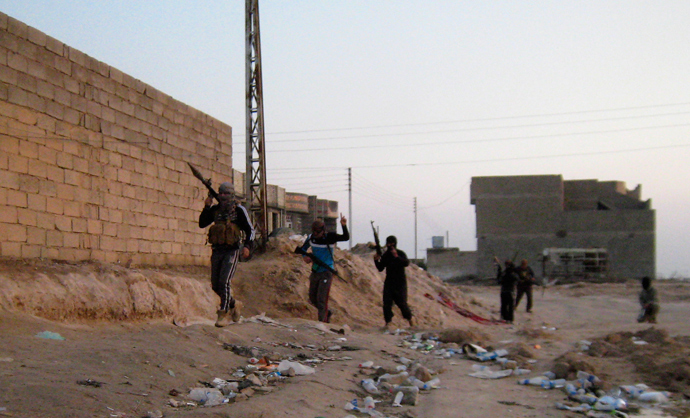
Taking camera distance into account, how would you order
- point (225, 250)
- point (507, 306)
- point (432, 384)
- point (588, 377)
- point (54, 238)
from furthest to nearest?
point (507, 306) → point (54, 238) → point (225, 250) → point (588, 377) → point (432, 384)

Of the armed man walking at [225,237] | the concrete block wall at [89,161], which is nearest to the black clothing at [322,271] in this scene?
the armed man walking at [225,237]

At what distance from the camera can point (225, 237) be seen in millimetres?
6656

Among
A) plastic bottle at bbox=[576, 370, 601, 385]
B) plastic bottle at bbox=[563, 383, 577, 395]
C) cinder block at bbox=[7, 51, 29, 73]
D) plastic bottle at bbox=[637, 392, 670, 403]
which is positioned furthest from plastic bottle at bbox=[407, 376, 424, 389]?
cinder block at bbox=[7, 51, 29, 73]

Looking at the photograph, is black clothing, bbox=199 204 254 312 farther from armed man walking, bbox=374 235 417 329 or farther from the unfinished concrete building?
the unfinished concrete building

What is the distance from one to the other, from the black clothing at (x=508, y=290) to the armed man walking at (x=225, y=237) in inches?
293

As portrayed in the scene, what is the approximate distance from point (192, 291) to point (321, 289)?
2.41 meters

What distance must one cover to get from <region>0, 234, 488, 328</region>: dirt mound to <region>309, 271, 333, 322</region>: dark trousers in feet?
6.48

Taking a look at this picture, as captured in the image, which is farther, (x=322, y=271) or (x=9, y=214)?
(x=322, y=271)

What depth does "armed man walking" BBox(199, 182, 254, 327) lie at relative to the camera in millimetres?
6684

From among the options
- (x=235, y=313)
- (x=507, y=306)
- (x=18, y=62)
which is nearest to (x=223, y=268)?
(x=235, y=313)

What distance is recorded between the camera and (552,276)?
31203 millimetres


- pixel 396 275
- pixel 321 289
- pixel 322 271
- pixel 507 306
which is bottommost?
pixel 507 306

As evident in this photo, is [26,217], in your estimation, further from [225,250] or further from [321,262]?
[321,262]

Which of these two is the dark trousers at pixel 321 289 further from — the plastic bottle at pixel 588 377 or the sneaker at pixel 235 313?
the plastic bottle at pixel 588 377
